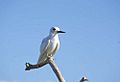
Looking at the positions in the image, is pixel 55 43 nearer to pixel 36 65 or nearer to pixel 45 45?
pixel 45 45

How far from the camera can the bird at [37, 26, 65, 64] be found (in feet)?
19.2

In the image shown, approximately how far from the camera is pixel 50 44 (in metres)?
6.15

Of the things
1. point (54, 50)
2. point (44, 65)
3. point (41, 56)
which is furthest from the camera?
point (54, 50)

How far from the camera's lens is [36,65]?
198 inches

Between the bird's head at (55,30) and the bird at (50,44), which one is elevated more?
the bird's head at (55,30)

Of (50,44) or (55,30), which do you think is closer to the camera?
(50,44)

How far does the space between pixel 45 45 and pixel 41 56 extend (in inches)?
16.6

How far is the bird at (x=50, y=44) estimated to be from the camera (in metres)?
5.86

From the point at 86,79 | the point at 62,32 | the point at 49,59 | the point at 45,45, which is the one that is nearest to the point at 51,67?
the point at 49,59

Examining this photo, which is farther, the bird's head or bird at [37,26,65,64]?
the bird's head

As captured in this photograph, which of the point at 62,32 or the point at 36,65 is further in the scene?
the point at 62,32

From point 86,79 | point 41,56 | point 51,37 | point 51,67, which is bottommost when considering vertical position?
point 86,79

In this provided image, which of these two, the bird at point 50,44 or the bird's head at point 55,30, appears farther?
the bird's head at point 55,30

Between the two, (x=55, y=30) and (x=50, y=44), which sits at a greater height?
(x=55, y=30)
